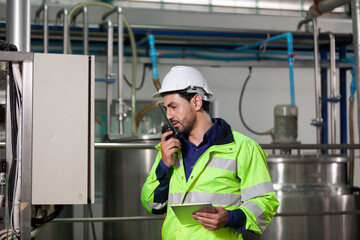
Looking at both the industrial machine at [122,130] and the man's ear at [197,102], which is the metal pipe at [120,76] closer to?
the industrial machine at [122,130]

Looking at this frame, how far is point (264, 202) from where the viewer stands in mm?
1410

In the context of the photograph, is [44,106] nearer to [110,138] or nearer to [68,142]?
[68,142]

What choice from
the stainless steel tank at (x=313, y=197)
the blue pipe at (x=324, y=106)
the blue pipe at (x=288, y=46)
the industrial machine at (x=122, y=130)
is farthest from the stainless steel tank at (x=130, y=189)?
the blue pipe at (x=324, y=106)

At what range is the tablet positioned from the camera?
1293mm

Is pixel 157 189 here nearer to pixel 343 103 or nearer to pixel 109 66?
pixel 109 66

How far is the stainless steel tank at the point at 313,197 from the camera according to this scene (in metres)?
2.69

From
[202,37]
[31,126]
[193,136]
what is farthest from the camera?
[202,37]

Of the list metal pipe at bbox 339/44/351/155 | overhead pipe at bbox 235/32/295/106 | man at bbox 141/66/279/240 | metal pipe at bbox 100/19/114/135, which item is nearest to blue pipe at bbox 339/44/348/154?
metal pipe at bbox 339/44/351/155

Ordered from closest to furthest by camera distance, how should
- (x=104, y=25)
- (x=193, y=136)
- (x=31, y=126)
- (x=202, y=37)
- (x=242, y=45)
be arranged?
(x=31, y=126) < (x=193, y=136) < (x=104, y=25) < (x=202, y=37) < (x=242, y=45)

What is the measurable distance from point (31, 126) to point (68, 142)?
12cm

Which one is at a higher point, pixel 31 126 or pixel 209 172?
pixel 31 126

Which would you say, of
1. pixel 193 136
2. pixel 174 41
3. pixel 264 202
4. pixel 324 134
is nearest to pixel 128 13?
pixel 174 41

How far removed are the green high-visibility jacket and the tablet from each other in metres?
0.08

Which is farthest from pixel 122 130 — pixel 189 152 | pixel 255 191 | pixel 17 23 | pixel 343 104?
pixel 343 104
